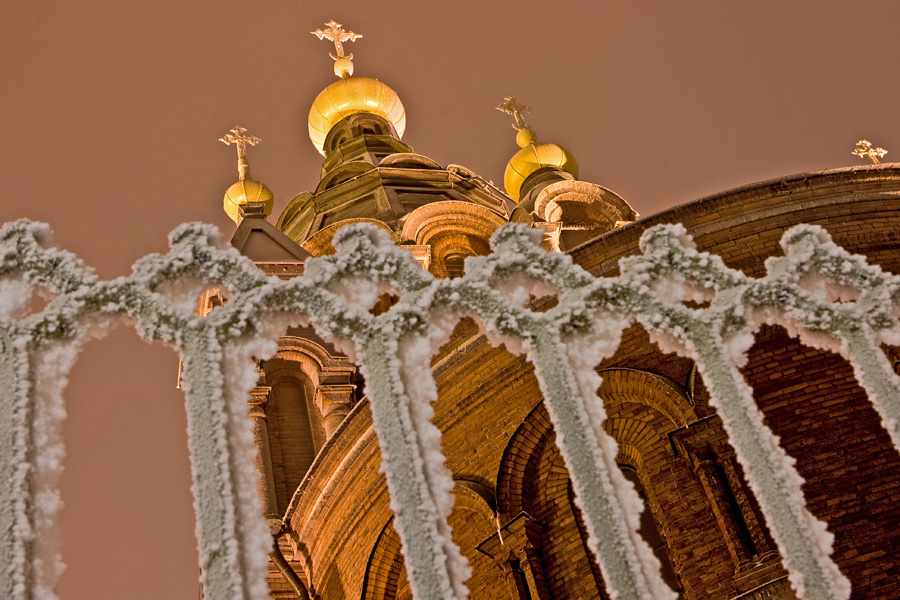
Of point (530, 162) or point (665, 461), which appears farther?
point (530, 162)

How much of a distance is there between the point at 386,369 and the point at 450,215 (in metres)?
16.4

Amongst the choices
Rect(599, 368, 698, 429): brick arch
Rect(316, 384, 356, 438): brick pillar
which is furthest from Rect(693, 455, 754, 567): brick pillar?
Rect(316, 384, 356, 438): brick pillar

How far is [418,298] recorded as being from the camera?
3.21 m

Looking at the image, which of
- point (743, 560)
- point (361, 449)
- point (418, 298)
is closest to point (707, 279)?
point (418, 298)

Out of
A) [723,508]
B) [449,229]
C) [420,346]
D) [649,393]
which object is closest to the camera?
[420,346]

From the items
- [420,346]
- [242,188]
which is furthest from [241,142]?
[420,346]

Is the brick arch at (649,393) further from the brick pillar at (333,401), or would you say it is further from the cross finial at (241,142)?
the cross finial at (241,142)

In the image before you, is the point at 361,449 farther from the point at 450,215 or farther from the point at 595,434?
the point at 595,434

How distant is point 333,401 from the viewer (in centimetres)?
1727

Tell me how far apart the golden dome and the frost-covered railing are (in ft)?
84.5

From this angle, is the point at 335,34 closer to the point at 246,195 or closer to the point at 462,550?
the point at 246,195

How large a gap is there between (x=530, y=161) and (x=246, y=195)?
7.76m

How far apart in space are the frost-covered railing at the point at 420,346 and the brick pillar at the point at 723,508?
6.60 metres

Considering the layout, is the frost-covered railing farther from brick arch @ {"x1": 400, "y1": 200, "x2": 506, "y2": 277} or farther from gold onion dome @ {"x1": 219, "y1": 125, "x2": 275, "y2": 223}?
gold onion dome @ {"x1": 219, "y1": 125, "x2": 275, "y2": 223}
